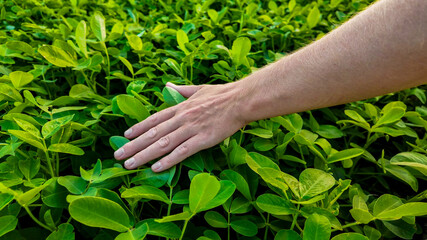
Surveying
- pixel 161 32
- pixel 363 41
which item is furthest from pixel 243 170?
pixel 161 32

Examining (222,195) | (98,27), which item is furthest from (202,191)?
(98,27)

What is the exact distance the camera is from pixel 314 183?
768 millimetres

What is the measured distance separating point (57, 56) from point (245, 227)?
0.81 metres

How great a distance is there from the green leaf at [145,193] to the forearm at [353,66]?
0.38 metres

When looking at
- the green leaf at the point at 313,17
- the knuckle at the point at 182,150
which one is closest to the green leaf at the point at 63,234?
the knuckle at the point at 182,150

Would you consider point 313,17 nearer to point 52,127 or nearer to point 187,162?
point 187,162

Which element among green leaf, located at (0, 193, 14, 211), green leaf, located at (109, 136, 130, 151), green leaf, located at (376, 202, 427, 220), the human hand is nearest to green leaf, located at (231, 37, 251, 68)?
the human hand

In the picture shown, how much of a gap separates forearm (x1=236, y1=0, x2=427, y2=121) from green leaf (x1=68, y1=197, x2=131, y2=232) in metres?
0.49

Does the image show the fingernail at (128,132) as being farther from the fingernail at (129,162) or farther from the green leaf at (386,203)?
the green leaf at (386,203)

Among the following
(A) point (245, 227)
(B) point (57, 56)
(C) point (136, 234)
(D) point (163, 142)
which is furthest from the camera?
(B) point (57, 56)

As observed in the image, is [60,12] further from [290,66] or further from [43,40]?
[290,66]

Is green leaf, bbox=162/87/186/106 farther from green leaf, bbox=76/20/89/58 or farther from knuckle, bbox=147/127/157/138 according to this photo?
green leaf, bbox=76/20/89/58

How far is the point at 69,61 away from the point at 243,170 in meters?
0.68

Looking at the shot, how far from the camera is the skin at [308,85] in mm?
803
